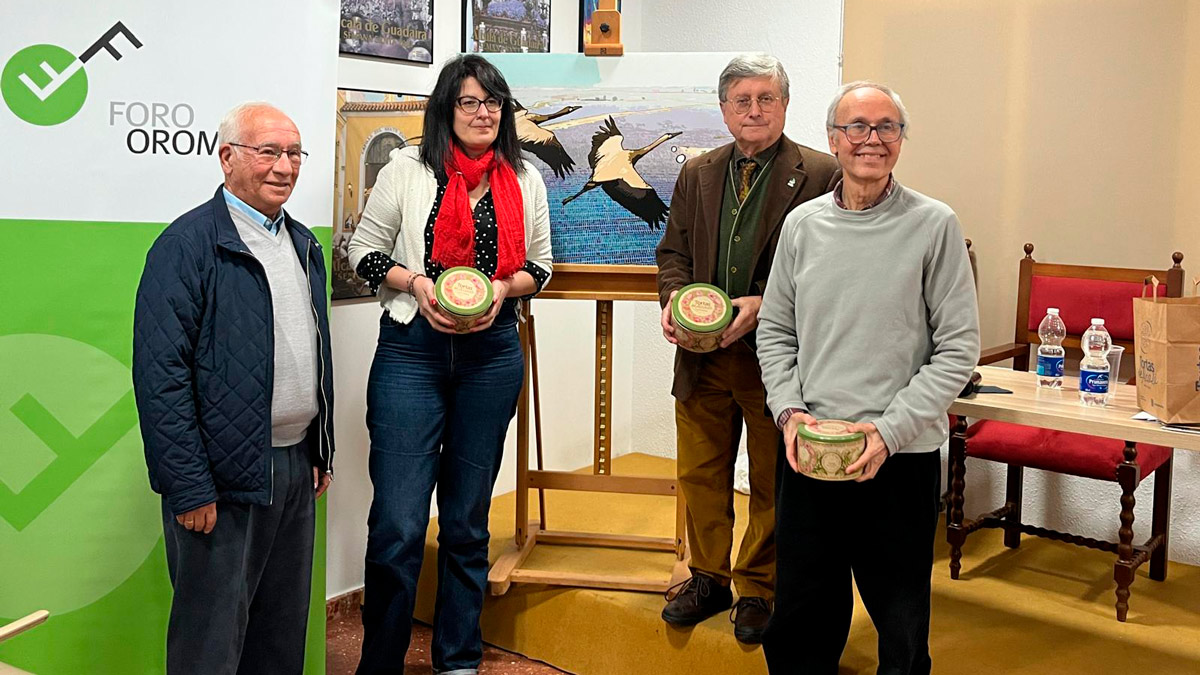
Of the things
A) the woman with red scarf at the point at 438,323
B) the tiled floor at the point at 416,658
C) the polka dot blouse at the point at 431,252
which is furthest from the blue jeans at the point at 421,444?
the tiled floor at the point at 416,658

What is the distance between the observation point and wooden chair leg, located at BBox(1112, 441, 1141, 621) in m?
3.11

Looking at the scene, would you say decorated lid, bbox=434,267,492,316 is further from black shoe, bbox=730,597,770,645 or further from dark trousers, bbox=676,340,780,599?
black shoe, bbox=730,597,770,645

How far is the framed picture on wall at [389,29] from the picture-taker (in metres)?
3.37

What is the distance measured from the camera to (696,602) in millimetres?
2943

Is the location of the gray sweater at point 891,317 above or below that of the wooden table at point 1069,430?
above

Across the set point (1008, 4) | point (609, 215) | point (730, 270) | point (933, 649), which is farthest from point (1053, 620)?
point (1008, 4)

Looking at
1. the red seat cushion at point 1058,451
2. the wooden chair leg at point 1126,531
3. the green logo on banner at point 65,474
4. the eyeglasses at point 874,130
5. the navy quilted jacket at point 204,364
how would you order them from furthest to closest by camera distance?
the red seat cushion at point 1058,451, the wooden chair leg at point 1126,531, the green logo on banner at point 65,474, the eyeglasses at point 874,130, the navy quilted jacket at point 204,364

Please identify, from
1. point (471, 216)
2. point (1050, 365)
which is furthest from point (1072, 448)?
point (471, 216)

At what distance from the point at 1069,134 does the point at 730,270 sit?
1.67 metres

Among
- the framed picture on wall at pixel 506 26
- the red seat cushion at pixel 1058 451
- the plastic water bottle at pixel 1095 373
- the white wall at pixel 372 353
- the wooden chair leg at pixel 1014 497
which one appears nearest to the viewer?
the plastic water bottle at pixel 1095 373

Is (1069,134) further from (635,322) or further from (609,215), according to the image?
(635,322)

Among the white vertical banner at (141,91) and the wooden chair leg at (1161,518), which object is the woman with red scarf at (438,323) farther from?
the wooden chair leg at (1161,518)

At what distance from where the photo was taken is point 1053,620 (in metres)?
3.10

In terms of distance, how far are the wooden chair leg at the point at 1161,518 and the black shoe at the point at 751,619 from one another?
4.52 ft
